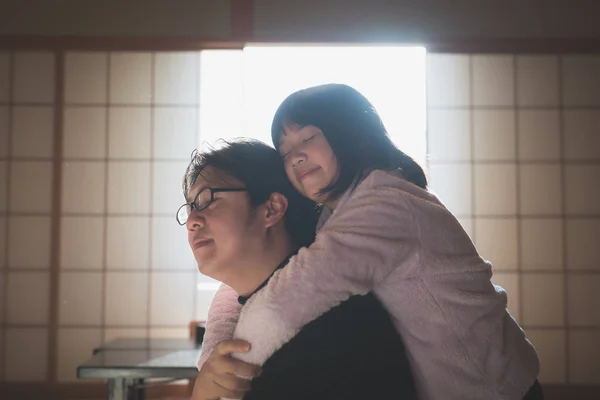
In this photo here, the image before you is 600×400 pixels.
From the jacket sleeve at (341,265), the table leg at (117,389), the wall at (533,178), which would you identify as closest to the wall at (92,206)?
the wall at (533,178)

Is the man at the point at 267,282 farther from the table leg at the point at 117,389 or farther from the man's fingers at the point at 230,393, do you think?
the table leg at the point at 117,389

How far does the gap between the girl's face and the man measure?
3 centimetres

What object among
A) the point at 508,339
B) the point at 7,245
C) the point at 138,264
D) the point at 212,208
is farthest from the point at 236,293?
the point at 7,245

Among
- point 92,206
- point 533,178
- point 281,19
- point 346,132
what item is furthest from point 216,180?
point 533,178

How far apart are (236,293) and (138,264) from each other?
320cm

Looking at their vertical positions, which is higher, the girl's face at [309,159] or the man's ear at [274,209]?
the girl's face at [309,159]

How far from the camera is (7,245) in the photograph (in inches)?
164

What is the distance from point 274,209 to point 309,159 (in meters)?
0.19

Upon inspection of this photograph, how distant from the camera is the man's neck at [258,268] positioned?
959mm

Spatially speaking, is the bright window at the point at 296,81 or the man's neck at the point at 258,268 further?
the bright window at the point at 296,81

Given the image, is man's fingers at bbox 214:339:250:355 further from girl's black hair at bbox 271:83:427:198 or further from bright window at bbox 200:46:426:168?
bright window at bbox 200:46:426:168

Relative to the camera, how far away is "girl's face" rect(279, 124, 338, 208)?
3.62 feet

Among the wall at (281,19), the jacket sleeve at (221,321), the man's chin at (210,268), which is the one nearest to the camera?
the man's chin at (210,268)

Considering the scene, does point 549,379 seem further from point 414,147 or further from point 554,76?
point 554,76
